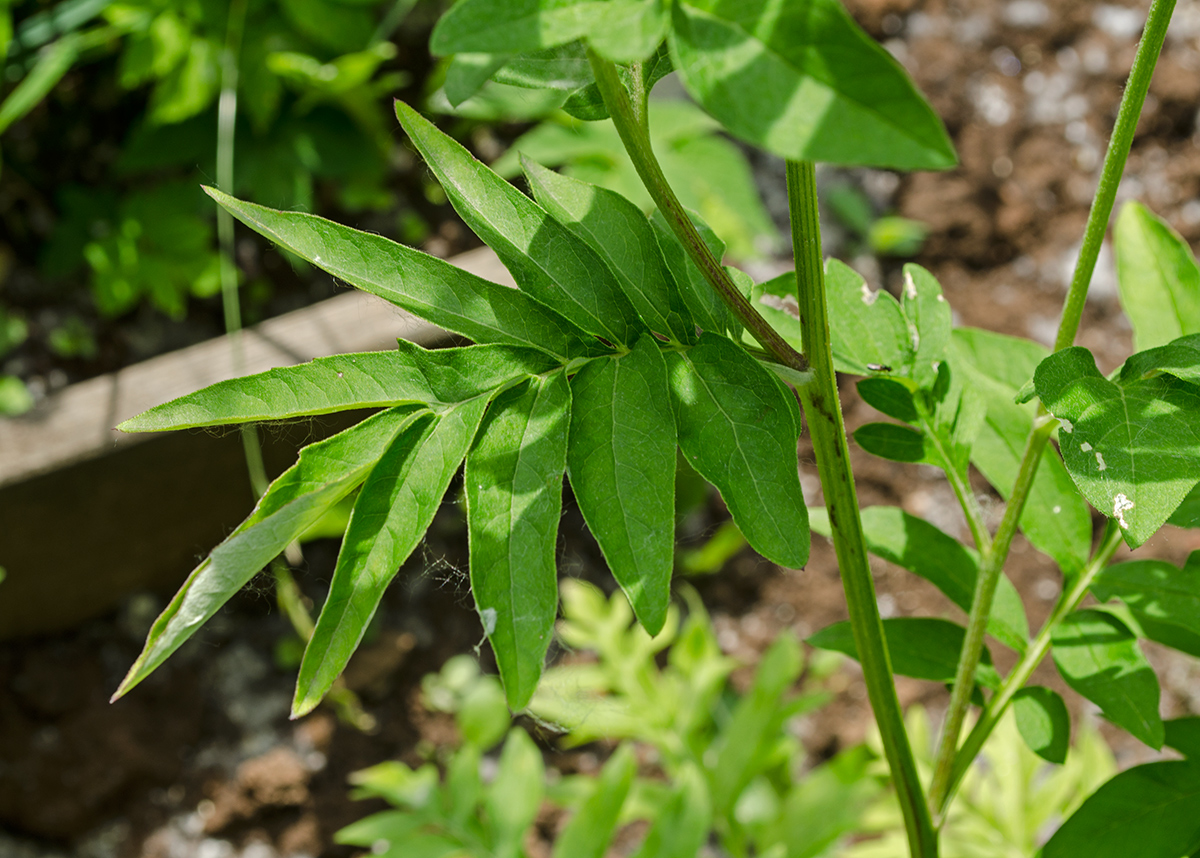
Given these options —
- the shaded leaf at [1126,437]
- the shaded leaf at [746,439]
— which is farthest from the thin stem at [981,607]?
the shaded leaf at [746,439]

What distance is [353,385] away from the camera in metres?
0.51

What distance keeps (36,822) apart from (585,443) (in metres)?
2.03

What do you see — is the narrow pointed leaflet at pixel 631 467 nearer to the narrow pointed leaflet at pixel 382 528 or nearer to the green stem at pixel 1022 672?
the narrow pointed leaflet at pixel 382 528

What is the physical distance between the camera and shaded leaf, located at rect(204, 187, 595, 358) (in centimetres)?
50

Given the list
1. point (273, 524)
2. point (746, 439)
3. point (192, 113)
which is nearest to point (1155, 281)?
point (746, 439)

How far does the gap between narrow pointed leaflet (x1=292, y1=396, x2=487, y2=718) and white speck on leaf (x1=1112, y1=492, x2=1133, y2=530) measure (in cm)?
34

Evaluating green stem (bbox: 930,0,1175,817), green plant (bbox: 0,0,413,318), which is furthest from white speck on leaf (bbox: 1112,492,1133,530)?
green plant (bbox: 0,0,413,318)

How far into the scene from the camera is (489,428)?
0.54 m

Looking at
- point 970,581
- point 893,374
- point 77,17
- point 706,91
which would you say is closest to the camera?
point 706,91

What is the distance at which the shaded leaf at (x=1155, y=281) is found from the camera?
723 mm

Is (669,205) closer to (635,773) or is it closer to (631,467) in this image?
(631,467)

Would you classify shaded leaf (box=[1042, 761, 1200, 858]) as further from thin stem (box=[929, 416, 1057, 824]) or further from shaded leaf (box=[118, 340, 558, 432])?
shaded leaf (box=[118, 340, 558, 432])

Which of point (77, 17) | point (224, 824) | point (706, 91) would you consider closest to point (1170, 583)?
point (706, 91)

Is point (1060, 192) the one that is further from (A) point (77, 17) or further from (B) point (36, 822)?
(B) point (36, 822)
